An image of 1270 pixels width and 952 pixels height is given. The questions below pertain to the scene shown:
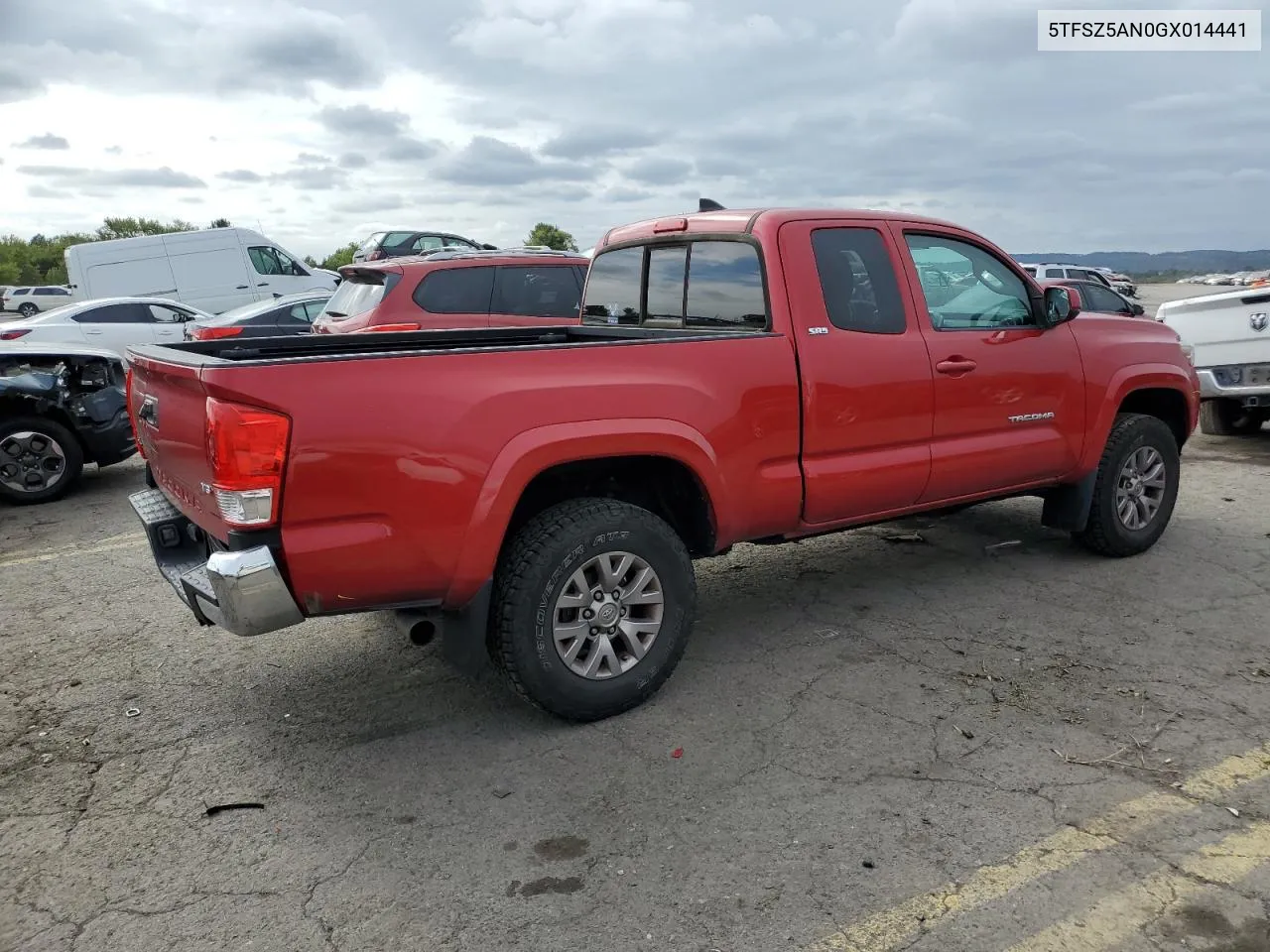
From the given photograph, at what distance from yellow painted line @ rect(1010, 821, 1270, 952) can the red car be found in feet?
22.7

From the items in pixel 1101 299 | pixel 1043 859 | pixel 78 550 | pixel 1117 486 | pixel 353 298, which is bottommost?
pixel 78 550

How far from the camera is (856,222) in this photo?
177 inches

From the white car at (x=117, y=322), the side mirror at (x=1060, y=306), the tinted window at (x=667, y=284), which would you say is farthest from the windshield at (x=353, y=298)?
the white car at (x=117, y=322)

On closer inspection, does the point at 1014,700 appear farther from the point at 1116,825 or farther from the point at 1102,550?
the point at 1102,550

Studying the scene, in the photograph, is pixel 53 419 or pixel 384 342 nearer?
pixel 384 342

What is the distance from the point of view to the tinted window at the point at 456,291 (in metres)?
9.03

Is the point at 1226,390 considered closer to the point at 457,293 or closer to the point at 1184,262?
the point at 457,293

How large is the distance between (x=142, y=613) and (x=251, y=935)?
302 cm

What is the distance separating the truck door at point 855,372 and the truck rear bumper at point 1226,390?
531cm

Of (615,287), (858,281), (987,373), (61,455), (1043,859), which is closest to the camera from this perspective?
(1043,859)

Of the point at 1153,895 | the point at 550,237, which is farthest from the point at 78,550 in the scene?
the point at 550,237

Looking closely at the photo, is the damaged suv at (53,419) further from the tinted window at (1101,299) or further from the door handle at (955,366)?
the tinted window at (1101,299)

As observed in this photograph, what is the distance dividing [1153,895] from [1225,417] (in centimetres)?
825

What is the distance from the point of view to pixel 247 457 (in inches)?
116
